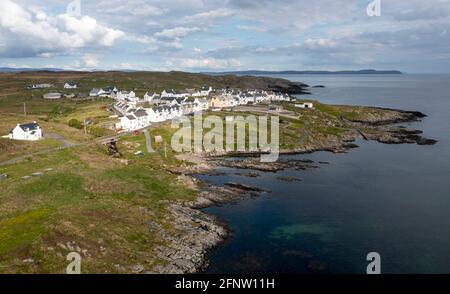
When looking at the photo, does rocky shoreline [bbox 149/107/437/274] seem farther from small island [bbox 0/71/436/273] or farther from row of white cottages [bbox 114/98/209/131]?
row of white cottages [bbox 114/98/209/131]

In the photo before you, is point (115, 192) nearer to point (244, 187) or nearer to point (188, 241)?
point (188, 241)

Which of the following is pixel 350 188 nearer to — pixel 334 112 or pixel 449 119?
pixel 334 112

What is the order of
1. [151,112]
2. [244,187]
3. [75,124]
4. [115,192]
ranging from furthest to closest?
[151,112] < [75,124] < [244,187] < [115,192]

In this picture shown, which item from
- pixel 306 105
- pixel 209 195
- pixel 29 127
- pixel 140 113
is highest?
pixel 140 113

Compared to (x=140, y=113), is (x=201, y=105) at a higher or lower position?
higher

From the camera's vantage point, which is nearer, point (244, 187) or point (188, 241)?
point (188, 241)

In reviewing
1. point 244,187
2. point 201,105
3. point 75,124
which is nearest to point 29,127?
point 75,124

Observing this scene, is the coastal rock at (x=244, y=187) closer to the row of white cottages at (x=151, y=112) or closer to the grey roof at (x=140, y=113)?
the row of white cottages at (x=151, y=112)
